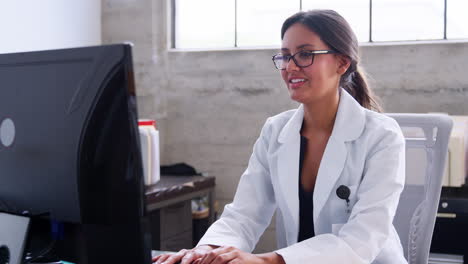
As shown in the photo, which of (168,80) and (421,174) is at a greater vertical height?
(168,80)

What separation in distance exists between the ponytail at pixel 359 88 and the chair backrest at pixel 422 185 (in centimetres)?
21

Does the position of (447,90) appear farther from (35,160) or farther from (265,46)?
(35,160)

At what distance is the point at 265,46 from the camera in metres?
3.36

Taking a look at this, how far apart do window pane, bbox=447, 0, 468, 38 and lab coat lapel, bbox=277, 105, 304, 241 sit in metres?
1.73

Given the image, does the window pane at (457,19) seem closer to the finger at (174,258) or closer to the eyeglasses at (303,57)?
the eyeglasses at (303,57)

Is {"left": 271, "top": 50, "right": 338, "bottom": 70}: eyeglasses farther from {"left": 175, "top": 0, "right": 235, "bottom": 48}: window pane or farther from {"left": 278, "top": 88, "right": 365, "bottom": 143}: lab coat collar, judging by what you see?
{"left": 175, "top": 0, "right": 235, "bottom": 48}: window pane

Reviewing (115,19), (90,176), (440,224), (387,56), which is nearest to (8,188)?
(90,176)

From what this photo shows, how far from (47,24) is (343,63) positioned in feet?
6.44

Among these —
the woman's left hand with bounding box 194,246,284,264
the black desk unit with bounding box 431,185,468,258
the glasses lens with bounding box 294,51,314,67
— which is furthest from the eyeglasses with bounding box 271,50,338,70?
the black desk unit with bounding box 431,185,468,258

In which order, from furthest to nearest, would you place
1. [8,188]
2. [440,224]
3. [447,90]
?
1. [447,90]
2. [440,224]
3. [8,188]

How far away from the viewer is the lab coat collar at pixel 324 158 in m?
1.49

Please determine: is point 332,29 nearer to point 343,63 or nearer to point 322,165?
point 343,63

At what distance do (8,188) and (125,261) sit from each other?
26cm

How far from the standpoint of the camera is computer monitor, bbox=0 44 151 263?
750mm
